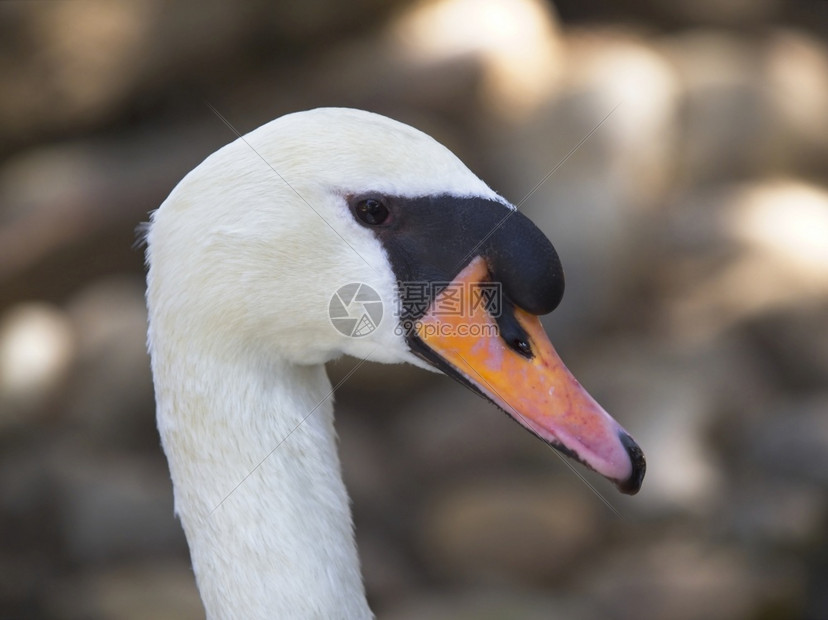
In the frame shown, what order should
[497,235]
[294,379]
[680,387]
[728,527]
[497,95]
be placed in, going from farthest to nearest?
[497,95] → [680,387] → [728,527] → [294,379] → [497,235]

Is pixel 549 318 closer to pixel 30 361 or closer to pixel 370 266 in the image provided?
pixel 30 361

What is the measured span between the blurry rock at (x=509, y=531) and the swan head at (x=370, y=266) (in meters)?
2.98

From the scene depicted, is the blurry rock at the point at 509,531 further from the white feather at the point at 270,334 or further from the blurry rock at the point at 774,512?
the white feather at the point at 270,334

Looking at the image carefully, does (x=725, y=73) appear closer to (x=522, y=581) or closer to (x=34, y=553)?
(x=522, y=581)

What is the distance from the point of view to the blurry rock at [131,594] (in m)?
4.07

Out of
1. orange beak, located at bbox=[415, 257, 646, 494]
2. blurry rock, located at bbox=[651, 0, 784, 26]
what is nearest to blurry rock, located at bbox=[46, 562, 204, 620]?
orange beak, located at bbox=[415, 257, 646, 494]

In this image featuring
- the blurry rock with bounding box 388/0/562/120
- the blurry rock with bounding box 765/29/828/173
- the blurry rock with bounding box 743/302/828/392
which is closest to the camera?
the blurry rock with bounding box 743/302/828/392

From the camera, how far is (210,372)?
1.76m

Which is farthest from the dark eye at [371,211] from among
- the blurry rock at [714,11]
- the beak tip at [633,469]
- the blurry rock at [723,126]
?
the blurry rock at [714,11]

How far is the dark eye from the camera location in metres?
1.68

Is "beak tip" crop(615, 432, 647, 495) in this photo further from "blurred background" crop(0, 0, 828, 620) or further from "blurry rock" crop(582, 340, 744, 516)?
"blurry rock" crop(582, 340, 744, 516)

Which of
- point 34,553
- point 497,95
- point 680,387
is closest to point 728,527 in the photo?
point 680,387

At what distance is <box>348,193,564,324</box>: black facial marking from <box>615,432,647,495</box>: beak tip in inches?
8.6

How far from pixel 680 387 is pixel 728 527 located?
2.55 ft
